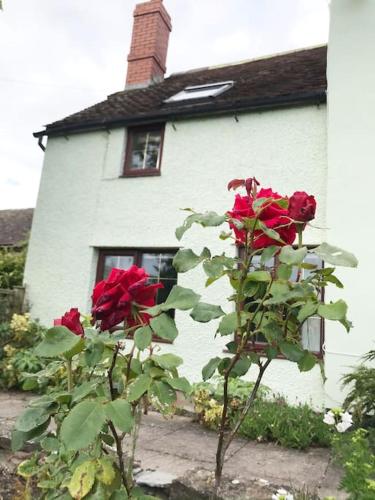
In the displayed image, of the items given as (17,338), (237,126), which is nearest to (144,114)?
(237,126)

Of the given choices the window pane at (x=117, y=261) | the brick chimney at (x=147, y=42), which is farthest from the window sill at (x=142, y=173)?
the brick chimney at (x=147, y=42)

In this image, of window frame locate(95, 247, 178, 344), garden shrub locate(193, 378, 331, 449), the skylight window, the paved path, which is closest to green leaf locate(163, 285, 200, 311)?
the paved path

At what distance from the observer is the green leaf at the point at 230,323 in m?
1.04

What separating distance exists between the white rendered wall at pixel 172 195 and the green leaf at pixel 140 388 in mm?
4864

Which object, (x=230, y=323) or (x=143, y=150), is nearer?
(x=230, y=323)

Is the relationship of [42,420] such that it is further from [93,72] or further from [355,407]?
[93,72]

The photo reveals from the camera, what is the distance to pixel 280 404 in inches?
203

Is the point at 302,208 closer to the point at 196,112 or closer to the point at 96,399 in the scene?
the point at 96,399

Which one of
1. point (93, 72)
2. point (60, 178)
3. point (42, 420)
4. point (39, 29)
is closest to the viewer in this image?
point (42, 420)

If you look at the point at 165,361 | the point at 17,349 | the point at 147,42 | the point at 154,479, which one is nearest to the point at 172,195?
the point at 17,349

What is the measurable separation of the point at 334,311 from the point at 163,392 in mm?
439

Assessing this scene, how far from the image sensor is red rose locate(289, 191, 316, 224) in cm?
99

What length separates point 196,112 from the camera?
276 inches

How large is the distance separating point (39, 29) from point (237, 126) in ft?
16.9
